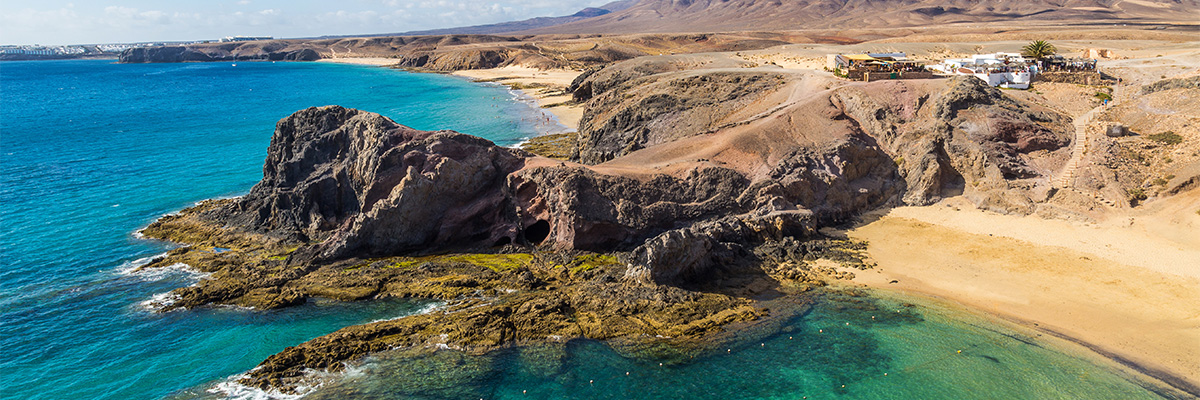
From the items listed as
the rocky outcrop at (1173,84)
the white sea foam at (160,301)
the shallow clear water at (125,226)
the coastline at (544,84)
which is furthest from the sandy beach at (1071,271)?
the coastline at (544,84)

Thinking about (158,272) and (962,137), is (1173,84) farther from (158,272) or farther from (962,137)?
(158,272)

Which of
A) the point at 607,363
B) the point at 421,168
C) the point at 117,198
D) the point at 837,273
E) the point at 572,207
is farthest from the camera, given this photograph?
the point at 117,198

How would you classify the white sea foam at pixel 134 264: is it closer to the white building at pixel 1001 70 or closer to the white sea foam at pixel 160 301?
the white sea foam at pixel 160 301

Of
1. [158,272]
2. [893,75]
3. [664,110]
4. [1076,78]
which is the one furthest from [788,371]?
[1076,78]

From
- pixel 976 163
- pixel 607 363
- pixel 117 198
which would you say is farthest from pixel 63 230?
pixel 976 163

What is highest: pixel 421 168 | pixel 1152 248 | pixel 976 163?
pixel 421 168

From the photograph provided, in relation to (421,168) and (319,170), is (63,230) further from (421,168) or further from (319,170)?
(421,168)
